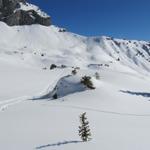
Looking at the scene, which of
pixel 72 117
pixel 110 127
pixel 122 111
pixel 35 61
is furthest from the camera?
pixel 35 61

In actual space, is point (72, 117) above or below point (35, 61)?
below

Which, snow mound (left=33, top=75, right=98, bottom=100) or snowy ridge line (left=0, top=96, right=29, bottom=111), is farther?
snow mound (left=33, top=75, right=98, bottom=100)

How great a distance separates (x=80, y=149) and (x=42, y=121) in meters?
Answer: 8.83

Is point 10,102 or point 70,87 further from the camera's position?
point 70,87

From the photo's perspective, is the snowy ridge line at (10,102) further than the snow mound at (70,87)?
No

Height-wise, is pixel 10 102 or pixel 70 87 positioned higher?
pixel 70 87

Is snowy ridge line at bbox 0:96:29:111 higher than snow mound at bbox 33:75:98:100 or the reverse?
the reverse

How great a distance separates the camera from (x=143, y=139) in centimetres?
2078

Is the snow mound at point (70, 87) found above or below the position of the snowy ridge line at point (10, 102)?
above

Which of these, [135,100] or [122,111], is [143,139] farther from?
[135,100]

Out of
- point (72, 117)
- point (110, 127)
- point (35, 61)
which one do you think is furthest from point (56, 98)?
point (35, 61)

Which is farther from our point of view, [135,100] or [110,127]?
[135,100]

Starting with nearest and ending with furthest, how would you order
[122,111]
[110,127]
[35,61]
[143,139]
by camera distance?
[143,139], [110,127], [122,111], [35,61]

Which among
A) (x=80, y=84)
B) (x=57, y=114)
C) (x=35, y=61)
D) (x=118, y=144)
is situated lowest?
(x=118, y=144)
